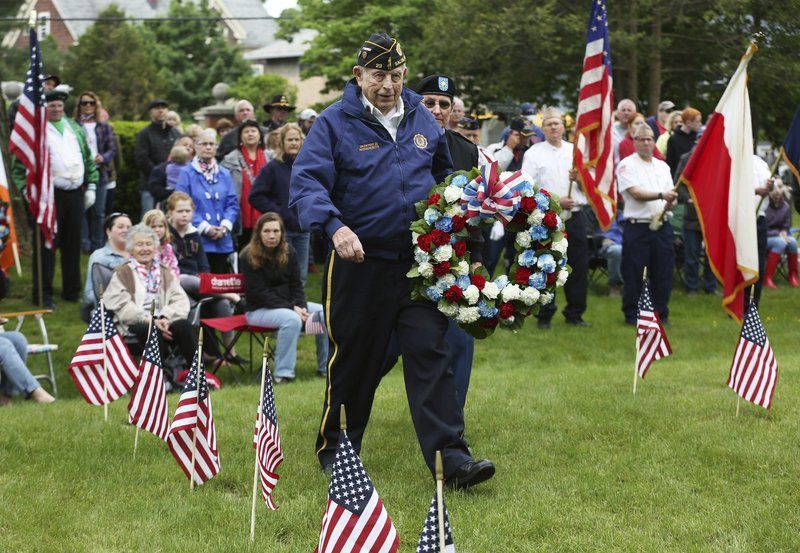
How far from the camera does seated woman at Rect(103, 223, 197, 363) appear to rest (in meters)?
11.0

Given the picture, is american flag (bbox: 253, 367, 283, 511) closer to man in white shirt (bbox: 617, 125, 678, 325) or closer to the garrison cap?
the garrison cap

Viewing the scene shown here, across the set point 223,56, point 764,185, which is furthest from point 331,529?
point 223,56

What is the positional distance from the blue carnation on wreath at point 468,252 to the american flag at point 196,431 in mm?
1347

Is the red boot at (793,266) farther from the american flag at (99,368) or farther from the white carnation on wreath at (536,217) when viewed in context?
the white carnation on wreath at (536,217)

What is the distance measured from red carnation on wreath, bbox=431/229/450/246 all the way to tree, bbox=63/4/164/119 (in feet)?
134

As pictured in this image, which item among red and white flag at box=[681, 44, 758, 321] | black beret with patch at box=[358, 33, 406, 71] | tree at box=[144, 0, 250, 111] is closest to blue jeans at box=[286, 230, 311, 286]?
red and white flag at box=[681, 44, 758, 321]

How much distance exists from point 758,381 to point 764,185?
18.7 feet

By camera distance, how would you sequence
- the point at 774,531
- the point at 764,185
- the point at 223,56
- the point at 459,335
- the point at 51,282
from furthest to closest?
1. the point at 223,56
2. the point at 51,282
3. the point at 764,185
4. the point at 459,335
5. the point at 774,531

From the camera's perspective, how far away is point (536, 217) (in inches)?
262

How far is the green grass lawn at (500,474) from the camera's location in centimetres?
597

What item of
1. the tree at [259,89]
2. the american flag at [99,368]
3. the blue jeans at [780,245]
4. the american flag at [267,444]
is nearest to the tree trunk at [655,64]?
the blue jeans at [780,245]

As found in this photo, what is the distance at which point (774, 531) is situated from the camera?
5.90 m

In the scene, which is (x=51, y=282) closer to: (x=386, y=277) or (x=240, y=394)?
(x=240, y=394)

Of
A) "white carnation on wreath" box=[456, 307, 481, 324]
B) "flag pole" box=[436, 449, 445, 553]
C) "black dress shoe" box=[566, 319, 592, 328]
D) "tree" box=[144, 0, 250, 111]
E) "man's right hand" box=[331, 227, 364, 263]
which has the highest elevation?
"tree" box=[144, 0, 250, 111]
